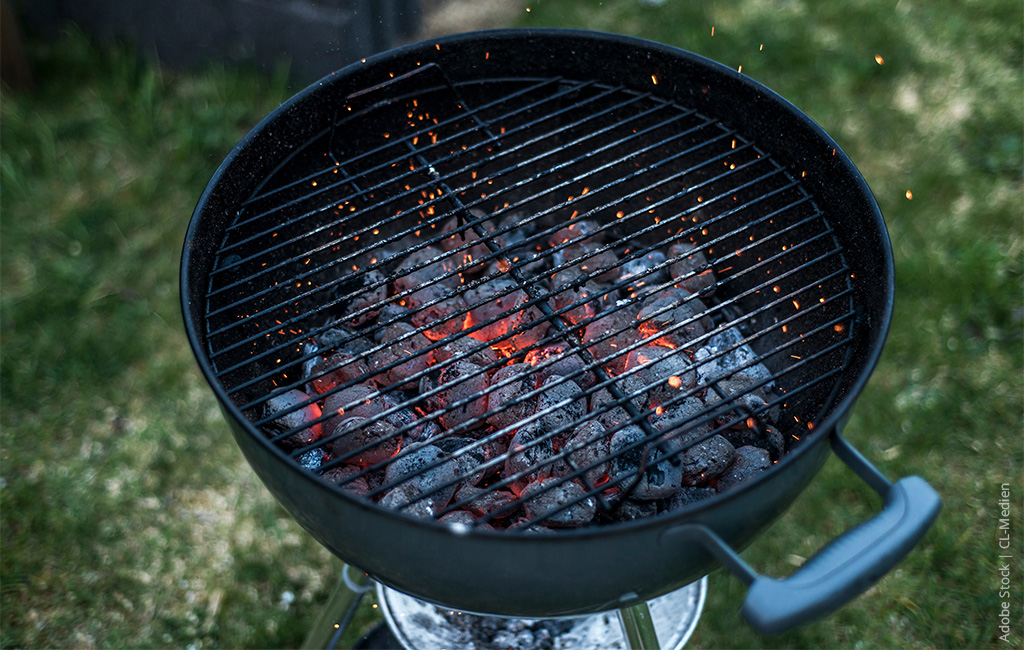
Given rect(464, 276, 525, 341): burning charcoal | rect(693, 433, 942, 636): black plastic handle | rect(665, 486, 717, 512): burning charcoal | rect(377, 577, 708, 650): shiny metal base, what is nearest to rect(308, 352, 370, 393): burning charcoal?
rect(464, 276, 525, 341): burning charcoal

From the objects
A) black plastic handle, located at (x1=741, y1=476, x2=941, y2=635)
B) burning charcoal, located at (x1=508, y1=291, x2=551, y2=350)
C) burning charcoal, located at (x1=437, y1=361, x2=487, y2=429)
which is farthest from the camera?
burning charcoal, located at (x1=508, y1=291, x2=551, y2=350)

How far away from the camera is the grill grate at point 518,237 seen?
148 cm

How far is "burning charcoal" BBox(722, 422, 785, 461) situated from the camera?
1.52m

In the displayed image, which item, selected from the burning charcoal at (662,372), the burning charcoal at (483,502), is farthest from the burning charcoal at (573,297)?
the burning charcoal at (483,502)

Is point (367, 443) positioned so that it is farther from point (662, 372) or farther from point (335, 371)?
point (662, 372)

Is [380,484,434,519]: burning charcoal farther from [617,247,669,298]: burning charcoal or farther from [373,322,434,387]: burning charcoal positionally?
[617,247,669,298]: burning charcoal

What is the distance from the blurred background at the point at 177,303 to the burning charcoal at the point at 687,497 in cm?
81

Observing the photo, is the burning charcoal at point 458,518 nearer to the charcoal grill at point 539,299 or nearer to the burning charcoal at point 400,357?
the charcoal grill at point 539,299

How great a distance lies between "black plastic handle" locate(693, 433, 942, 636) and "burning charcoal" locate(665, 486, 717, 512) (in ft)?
1.01

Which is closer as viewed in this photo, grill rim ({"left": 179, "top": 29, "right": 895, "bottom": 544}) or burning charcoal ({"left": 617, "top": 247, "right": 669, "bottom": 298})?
grill rim ({"left": 179, "top": 29, "right": 895, "bottom": 544})

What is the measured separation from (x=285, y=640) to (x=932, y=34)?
334cm

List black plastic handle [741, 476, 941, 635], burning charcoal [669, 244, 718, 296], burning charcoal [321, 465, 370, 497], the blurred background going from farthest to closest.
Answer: the blurred background → burning charcoal [669, 244, 718, 296] → burning charcoal [321, 465, 370, 497] → black plastic handle [741, 476, 941, 635]

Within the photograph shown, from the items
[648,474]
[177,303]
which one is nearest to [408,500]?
[648,474]

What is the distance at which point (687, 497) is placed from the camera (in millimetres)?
1440
